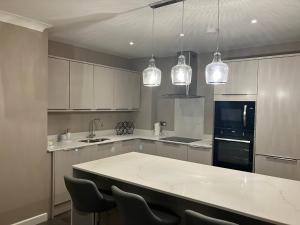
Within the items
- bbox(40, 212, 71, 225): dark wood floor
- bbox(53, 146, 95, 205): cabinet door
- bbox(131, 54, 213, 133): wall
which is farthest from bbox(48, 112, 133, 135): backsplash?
bbox(40, 212, 71, 225): dark wood floor

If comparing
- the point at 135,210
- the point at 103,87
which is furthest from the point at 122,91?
the point at 135,210

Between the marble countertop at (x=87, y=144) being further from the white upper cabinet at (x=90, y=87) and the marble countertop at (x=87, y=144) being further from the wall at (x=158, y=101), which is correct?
the white upper cabinet at (x=90, y=87)

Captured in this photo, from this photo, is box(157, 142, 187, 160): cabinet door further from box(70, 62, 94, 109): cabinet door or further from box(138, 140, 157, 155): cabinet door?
box(70, 62, 94, 109): cabinet door

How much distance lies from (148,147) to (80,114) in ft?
4.64

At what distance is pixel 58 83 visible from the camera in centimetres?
369

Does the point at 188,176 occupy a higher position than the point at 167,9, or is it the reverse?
the point at 167,9

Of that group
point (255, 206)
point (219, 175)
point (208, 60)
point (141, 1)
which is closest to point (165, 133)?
point (208, 60)

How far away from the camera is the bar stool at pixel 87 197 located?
6.69 ft

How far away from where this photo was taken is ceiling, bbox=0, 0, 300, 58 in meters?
2.38

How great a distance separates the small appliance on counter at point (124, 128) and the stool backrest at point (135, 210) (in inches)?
132

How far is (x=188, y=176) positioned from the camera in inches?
87.4

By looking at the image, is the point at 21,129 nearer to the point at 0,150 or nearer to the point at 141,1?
the point at 0,150

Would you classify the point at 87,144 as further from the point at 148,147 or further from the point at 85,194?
the point at 85,194

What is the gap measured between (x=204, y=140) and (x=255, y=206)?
2.93 meters
